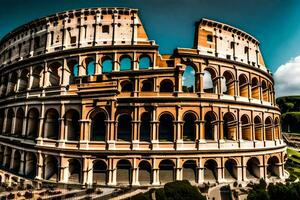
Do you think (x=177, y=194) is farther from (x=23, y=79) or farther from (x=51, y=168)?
(x=23, y=79)

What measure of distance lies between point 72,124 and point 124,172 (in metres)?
7.97

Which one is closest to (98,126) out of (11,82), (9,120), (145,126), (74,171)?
(74,171)

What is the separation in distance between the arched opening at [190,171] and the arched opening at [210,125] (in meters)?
3.53

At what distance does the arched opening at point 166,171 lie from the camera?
20973mm

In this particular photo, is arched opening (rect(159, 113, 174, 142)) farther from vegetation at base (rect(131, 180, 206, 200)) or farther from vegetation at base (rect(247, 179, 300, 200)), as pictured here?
vegetation at base (rect(247, 179, 300, 200))

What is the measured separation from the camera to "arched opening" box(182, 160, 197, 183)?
21188 mm

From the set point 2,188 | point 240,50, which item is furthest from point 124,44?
point 2,188

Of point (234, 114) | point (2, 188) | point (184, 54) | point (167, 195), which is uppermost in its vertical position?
point (184, 54)

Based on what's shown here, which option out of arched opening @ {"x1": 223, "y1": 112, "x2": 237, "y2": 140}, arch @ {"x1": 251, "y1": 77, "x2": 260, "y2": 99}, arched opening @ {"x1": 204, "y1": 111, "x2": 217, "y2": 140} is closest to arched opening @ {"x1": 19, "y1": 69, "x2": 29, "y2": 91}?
arched opening @ {"x1": 204, "y1": 111, "x2": 217, "y2": 140}

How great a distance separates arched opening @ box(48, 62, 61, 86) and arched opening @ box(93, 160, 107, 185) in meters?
11.7

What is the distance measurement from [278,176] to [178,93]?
1660 centimetres

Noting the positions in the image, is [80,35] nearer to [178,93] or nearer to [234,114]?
[178,93]

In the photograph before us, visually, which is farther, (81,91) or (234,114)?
(234,114)

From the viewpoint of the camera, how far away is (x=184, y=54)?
73.8 feet
